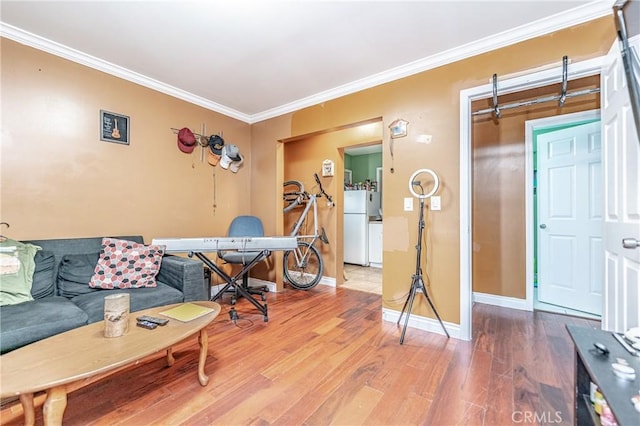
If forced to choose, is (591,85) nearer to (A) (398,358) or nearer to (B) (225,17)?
(A) (398,358)

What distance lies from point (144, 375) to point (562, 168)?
171 inches

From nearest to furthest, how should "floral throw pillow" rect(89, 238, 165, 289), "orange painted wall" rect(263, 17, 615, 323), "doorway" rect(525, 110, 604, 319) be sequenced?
"orange painted wall" rect(263, 17, 615, 323)
"floral throw pillow" rect(89, 238, 165, 289)
"doorway" rect(525, 110, 604, 319)

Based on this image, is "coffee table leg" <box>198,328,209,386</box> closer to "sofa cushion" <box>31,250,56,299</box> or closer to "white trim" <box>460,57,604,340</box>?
"sofa cushion" <box>31,250,56,299</box>

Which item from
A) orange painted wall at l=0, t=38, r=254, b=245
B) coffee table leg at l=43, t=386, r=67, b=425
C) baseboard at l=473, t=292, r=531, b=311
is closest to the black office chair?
orange painted wall at l=0, t=38, r=254, b=245

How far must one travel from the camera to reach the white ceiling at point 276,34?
190cm

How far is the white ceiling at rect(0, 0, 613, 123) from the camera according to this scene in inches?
74.7

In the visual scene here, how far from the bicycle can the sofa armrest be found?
1656 millimetres

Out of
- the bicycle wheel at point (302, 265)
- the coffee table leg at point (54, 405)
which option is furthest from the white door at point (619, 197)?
the bicycle wheel at point (302, 265)

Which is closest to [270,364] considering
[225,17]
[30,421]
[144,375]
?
[144,375]

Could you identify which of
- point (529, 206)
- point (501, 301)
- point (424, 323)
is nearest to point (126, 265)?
point (424, 323)

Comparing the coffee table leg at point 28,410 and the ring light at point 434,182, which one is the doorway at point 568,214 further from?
the coffee table leg at point 28,410

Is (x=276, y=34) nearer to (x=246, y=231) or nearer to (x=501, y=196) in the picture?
(x=246, y=231)

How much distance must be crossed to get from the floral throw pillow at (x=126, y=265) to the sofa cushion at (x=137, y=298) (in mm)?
72

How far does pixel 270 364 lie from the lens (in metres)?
1.91
